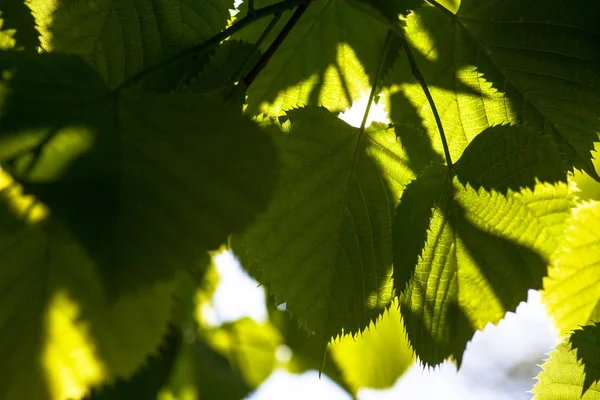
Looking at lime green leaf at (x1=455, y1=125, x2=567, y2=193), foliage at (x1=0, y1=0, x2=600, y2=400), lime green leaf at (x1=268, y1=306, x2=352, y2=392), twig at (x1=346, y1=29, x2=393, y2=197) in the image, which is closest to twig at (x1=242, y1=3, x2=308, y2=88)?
foliage at (x1=0, y1=0, x2=600, y2=400)

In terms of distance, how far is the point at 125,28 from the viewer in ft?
2.47

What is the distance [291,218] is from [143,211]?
35 cm

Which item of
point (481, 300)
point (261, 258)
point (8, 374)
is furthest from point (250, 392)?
point (8, 374)

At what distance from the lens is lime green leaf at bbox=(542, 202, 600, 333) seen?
35.1 inches

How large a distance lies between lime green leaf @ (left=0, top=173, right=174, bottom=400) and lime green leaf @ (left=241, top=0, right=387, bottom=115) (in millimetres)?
448

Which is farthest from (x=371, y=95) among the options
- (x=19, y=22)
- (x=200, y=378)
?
(x=200, y=378)

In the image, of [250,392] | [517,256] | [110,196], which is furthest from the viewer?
[250,392]

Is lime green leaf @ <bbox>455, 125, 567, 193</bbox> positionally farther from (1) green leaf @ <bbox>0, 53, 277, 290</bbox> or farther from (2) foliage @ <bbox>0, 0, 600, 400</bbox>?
(1) green leaf @ <bbox>0, 53, 277, 290</bbox>

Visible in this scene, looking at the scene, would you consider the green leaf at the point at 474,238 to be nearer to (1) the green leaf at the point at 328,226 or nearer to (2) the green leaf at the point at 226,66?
(1) the green leaf at the point at 328,226

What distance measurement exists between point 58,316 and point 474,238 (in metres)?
0.45

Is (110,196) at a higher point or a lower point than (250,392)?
higher

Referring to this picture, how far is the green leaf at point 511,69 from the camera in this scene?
0.76 m

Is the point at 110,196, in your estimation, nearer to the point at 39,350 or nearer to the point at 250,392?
the point at 39,350

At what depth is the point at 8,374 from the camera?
49 centimetres
